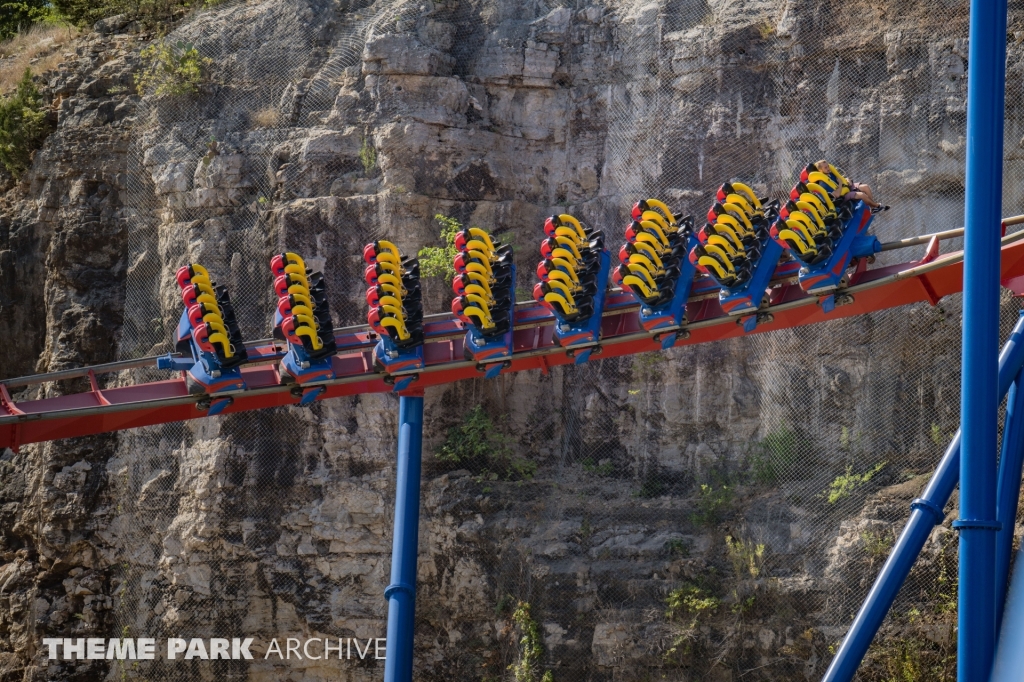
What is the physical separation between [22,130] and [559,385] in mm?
7390

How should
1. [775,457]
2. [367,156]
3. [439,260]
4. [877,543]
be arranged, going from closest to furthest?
1. [877,543]
2. [775,457]
3. [439,260]
4. [367,156]

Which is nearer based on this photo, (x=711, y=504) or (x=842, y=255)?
(x=842, y=255)

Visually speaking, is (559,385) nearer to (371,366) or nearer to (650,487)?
(650,487)

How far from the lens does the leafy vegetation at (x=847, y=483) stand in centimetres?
988

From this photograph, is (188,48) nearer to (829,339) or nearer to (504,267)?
(504,267)

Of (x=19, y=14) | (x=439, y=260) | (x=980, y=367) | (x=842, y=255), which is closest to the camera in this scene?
(x=980, y=367)

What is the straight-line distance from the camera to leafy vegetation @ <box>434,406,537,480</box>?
11.2 meters

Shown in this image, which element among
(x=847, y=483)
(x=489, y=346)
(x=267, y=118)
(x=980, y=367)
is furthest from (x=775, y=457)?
(x=267, y=118)

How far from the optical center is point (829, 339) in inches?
412

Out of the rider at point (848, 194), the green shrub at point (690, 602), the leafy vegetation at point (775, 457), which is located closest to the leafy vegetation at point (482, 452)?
the green shrub at point (690, 602)

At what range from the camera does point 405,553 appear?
8.28 meters

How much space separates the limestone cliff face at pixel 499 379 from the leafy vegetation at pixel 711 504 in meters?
0.02

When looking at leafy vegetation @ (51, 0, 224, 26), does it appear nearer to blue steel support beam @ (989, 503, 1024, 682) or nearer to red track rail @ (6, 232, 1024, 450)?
red track rail @ (6, 232, 1024, 450)

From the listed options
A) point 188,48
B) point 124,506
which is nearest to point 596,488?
point 124,506
